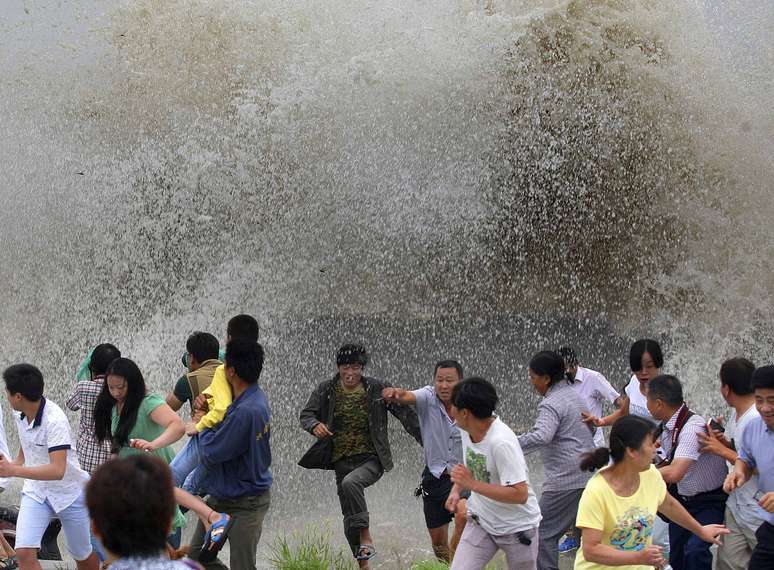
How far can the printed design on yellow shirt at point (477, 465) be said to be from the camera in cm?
451

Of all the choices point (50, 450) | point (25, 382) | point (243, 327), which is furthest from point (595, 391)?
point (25, 382)

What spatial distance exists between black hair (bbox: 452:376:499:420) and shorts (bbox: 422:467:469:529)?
5.17 feet

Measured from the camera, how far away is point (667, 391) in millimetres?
5020

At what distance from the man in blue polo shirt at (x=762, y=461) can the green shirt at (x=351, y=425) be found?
2.26 meters

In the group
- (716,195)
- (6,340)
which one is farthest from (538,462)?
(6,340)

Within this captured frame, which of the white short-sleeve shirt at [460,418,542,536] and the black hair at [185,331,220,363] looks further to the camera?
the black hair at [185,331,220,363]

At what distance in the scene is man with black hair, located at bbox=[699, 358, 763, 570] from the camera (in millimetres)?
4812

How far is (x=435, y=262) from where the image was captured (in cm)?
1191

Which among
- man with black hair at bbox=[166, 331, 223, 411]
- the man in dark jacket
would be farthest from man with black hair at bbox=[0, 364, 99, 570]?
the man in dark jacket

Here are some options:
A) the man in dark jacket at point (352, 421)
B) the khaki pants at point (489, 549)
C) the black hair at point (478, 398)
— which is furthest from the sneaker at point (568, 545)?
the black hair at point (478, 398)

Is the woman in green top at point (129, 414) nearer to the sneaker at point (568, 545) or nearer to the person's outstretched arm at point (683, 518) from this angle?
the person's outstretched arm at point (683, 518)

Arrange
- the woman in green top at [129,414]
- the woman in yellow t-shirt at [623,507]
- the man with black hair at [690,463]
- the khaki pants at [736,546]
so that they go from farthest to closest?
the woman in green top at [129,414] → the man with black hair at [690,463] → the khaki pants at [736,546] → the woman in yellow t-shirt at [623,507]

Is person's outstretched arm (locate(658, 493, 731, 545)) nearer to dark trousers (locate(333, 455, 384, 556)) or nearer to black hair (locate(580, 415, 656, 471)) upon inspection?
black hair (locate(580, 415, 656, 471))

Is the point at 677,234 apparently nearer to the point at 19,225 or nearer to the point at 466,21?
the point at 466,21
